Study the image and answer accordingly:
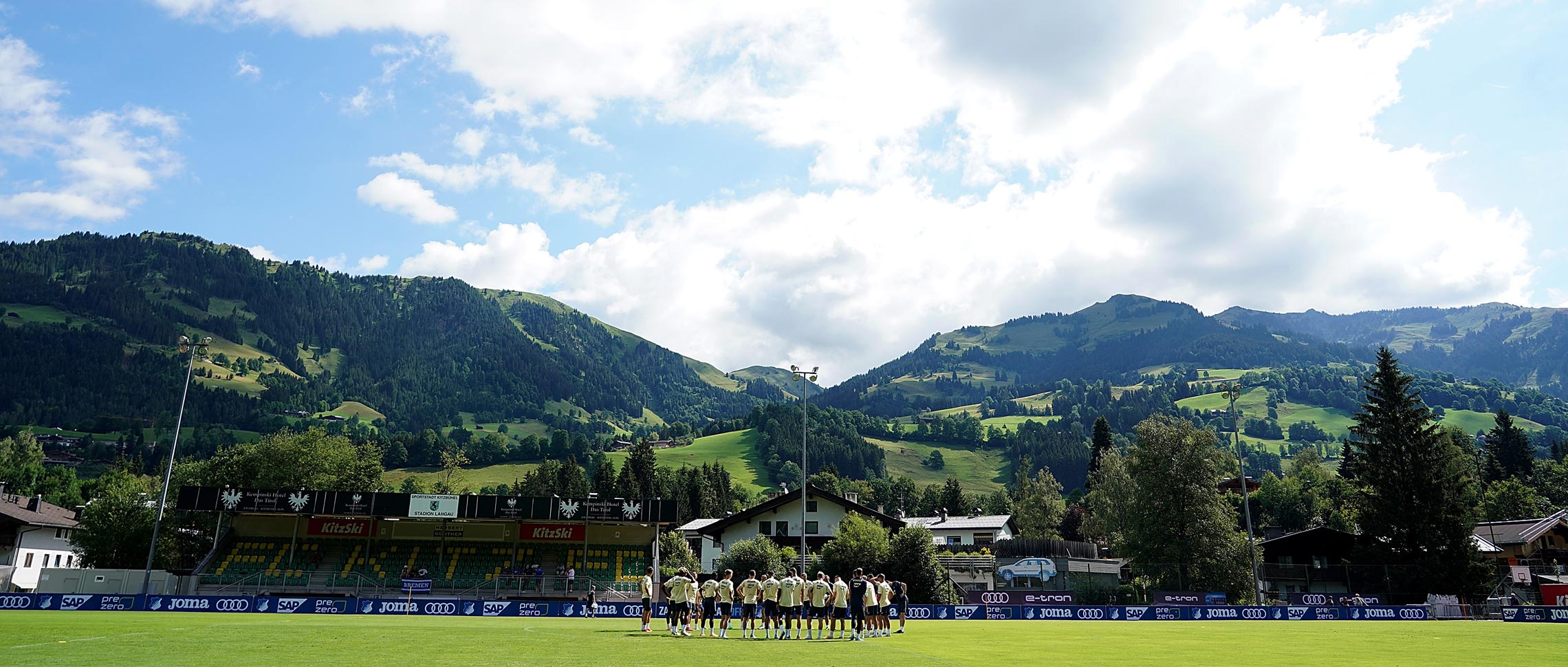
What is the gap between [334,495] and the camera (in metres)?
52.4

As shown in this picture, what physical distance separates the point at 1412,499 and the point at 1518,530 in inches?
1201

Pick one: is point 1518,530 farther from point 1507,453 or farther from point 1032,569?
point 1507,453

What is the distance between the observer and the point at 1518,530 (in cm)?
7144

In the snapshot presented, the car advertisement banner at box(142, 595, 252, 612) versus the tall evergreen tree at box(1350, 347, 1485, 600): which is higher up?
the tall evergreen tree at box(1350, 347, 1485, 600)

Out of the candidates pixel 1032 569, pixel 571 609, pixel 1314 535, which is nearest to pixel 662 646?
pixel 571 609

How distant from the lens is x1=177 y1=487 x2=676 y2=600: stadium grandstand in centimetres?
4966

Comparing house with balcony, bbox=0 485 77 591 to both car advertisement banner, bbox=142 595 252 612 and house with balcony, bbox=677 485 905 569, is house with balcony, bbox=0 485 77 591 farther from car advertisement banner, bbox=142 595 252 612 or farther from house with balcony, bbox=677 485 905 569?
house with balcony, bbox=677 485 905 569

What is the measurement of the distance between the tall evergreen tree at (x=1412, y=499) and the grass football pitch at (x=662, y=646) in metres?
23.4

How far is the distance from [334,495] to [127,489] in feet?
67.5

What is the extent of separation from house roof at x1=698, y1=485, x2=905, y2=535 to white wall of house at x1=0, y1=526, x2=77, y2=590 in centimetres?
5181

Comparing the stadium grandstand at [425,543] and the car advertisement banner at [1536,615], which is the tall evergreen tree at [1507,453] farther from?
the stadium grandstand at [425,543]

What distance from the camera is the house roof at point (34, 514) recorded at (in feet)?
235

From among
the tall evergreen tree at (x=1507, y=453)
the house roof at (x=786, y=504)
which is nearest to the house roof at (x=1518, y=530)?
the tall evergreen tree at (x=1507, y=453)

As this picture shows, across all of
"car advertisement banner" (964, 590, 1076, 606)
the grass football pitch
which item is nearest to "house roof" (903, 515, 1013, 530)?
"car advertisement banner" (964, 590, 1076, 606)
